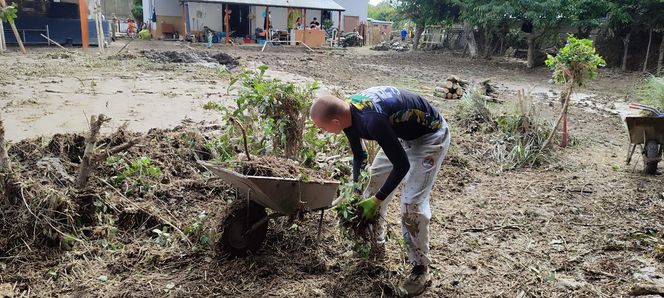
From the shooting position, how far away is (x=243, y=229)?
3.41 meters

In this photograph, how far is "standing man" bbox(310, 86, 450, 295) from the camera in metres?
2.68

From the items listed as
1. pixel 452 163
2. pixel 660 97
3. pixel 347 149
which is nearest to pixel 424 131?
pixel 347 149

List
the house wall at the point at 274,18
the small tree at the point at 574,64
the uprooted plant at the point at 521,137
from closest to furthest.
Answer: the uprooted plant at the point at 521,137 → the small tree at the point at 574,64 → the house wall at the point at 274,18

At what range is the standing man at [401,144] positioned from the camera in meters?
2.68

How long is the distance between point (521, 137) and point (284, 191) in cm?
484

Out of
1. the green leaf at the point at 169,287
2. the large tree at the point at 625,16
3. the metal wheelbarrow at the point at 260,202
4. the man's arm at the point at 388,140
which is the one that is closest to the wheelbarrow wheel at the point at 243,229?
the metal wheelbarrow at the point at 260,202

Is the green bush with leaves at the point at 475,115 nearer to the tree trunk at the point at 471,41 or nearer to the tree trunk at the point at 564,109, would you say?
the tree trunk at the point at 564,109

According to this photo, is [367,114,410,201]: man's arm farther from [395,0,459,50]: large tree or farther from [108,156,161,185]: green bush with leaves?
[395,0,459,50]: large tree

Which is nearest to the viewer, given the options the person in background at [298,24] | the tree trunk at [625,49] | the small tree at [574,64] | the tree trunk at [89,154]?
the tree trunk at [89,154]

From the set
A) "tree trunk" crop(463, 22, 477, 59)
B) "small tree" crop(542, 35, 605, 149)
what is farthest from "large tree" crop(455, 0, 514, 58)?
"small tree" crop(542, 35, 605, 149)

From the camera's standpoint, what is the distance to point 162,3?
97.5 feet

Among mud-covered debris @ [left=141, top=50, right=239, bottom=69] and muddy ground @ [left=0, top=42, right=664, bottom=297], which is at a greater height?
mud-covered debris @ [left=141, top=50, right=239, bottom=69]

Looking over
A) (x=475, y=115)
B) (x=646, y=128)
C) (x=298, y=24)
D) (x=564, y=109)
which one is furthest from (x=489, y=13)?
(x=646, y=128)

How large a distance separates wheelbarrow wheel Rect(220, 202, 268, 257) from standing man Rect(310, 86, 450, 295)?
2.64 ft
